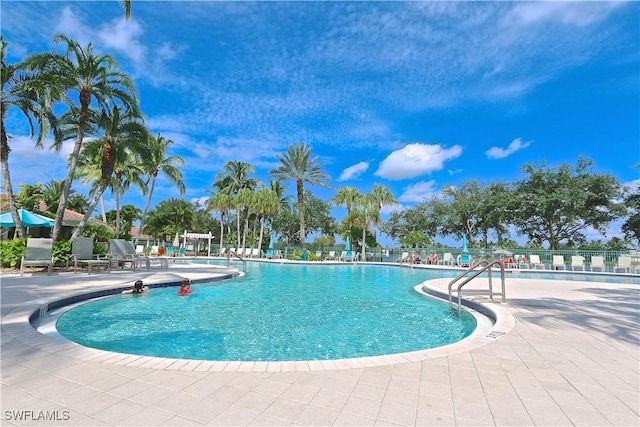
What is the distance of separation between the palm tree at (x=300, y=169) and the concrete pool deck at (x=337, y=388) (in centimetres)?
2704

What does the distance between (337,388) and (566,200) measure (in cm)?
3176

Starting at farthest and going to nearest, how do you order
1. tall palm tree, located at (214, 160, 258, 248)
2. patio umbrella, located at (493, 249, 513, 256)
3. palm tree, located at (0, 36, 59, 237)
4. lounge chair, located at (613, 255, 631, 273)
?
tall palm tree, located at (214, 160, 258, 248) → patio umbrella, located at (493, 249, 513, 256) → lounge chair, located at (613, 255, 631, 273) → palm tree, located at (0, 36, 59, 237)

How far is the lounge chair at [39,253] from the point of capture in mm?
10945

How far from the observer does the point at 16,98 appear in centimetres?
1262

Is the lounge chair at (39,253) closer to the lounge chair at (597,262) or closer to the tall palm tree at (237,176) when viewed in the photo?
the tall palm tree at (237,176)

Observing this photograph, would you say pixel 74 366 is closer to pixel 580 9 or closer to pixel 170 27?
pixel 170 27

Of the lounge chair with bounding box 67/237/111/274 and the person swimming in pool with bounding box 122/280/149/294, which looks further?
the lounge chair with bounding box 67/237/111/274

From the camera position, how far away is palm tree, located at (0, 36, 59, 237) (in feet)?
40.4

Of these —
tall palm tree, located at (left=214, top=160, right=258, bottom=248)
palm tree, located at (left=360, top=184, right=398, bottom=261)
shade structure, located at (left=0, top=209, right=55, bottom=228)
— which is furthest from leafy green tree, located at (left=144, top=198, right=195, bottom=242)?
palm tree, located at (left=360, top=184, right=398, bottom=261)

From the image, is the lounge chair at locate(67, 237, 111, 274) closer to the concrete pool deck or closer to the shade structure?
the shade structure

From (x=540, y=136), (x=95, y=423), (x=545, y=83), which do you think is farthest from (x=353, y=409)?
(x=540, y=136)

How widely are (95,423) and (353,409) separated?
5.74 ft

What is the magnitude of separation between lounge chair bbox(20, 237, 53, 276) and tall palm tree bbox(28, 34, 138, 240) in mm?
1505

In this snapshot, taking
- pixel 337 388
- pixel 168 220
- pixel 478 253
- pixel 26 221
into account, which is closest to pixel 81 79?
pixel 26 221
